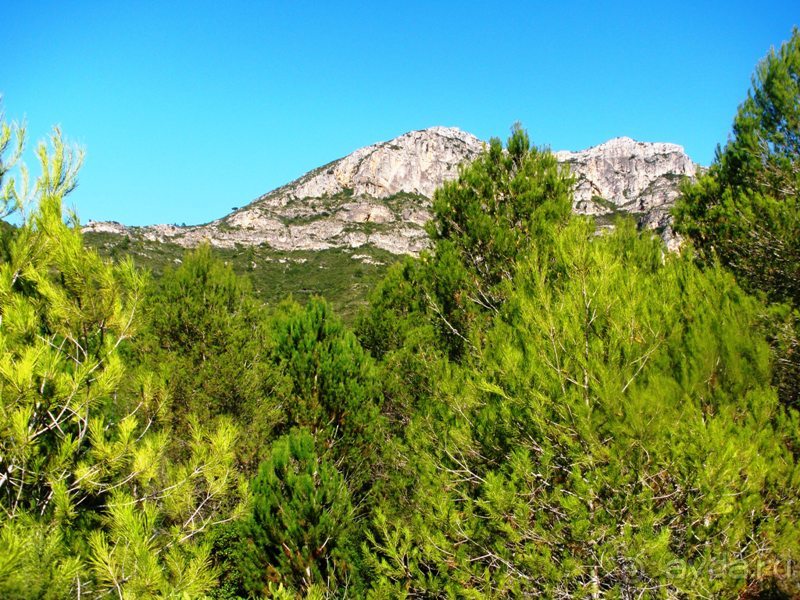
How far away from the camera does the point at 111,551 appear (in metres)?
3.21

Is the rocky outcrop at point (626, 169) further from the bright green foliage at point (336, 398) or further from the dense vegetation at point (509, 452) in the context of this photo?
the dense vegetation at point (509, 452)

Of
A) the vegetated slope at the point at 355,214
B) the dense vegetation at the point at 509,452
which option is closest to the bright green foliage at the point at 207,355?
the dense vegetation at the point at 509,452

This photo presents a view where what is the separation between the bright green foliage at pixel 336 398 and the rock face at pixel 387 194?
64.2 m

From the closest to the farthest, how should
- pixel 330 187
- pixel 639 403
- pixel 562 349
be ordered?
pixel 639 403 < pixel 562 349 < pixel 330 187

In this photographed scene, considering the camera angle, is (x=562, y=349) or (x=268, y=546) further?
(x=268, y=546)

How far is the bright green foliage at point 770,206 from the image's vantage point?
238 inches

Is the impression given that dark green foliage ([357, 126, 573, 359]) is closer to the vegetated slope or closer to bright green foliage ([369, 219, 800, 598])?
bright green foliage ([369, 219, 800, 598])

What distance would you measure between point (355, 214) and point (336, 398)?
8479 centimetres

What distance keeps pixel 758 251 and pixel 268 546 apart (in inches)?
339

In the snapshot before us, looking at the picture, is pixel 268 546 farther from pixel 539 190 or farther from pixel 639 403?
pixel 539 190

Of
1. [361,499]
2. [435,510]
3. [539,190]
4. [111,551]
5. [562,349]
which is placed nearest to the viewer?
[111,551]

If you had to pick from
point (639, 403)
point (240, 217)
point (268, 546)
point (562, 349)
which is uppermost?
point (240, 217)

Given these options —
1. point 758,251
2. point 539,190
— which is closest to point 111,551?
point 539,190

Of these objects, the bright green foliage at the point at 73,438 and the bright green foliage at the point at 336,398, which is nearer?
the bright green foliage at the point at 73,438
